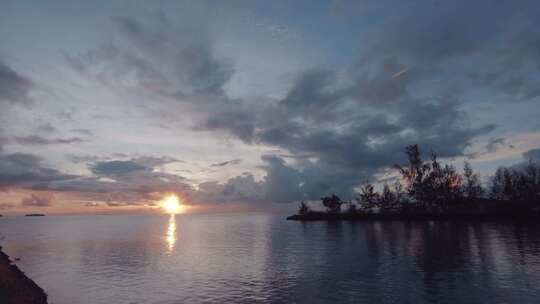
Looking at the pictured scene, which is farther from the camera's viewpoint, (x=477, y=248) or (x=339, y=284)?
(x=477, y=248)

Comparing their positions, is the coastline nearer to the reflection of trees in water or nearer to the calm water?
the calm water

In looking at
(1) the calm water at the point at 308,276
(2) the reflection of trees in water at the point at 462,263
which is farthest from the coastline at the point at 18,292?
(2) the reflection of trees in water at the point at 462,263

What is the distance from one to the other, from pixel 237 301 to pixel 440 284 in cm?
2435

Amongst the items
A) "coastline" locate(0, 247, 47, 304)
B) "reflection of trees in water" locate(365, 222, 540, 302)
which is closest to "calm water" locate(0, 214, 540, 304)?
"reflection of trees in water" locate(365, 222, 540, 302)

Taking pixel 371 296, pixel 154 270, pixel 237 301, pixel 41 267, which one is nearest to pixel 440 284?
pixel 371 296

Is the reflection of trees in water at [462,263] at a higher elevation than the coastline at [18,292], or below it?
below

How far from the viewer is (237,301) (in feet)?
127

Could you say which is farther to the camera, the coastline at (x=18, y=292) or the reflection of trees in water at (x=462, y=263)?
the reflection of trees in water at (x=462, y=263)

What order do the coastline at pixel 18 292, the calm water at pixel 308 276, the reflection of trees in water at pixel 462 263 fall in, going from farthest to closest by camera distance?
the reflection of trees in water at pixel 462 263, the calm water at pixel 308 276, the coastline at pixel 18 292

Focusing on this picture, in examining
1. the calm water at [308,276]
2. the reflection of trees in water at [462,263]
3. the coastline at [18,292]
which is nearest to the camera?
the coastline at [18,292]

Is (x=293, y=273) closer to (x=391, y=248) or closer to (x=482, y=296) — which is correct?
(x=482, y=296)

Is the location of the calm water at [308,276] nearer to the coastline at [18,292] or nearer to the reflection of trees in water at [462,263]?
the reflection of trees in water at [462,263]

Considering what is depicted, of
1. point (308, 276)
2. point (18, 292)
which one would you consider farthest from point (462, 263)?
point (18, 292)

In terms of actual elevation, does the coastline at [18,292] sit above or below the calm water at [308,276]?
above
